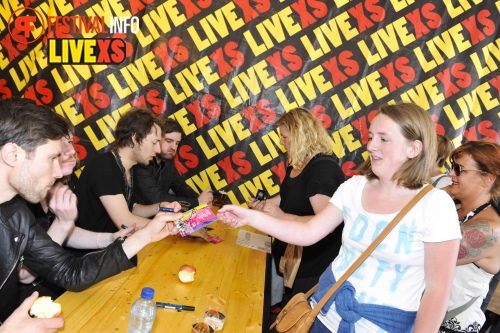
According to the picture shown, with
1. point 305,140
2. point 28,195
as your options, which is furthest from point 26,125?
point 305,140

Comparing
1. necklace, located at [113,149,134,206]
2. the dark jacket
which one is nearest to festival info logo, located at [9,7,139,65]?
the dark jacket

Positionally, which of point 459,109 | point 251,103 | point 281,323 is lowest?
point 459,109

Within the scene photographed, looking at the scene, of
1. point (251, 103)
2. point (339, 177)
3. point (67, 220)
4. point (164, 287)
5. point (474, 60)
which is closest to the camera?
point (164, 287)

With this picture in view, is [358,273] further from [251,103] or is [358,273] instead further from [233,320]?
[251,103]

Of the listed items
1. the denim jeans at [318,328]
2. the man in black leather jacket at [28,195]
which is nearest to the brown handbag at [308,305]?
the denim jeans at [318,328]

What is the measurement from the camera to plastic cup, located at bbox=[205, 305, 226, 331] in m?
1.65

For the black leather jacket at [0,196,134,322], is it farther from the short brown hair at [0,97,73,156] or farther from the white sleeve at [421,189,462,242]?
the white sleeve at [421,189,462,242]

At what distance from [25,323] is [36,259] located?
0.52 metres

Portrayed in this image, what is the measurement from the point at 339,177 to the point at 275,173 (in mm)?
1667

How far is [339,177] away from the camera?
2.70 meters

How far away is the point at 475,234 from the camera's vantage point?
1992 millimetres

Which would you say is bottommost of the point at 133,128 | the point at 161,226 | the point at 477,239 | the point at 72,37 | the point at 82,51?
the point at 477,239

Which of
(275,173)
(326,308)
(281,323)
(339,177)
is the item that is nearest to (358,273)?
(326,308)

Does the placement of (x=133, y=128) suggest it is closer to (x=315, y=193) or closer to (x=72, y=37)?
(x=315, y=193)
